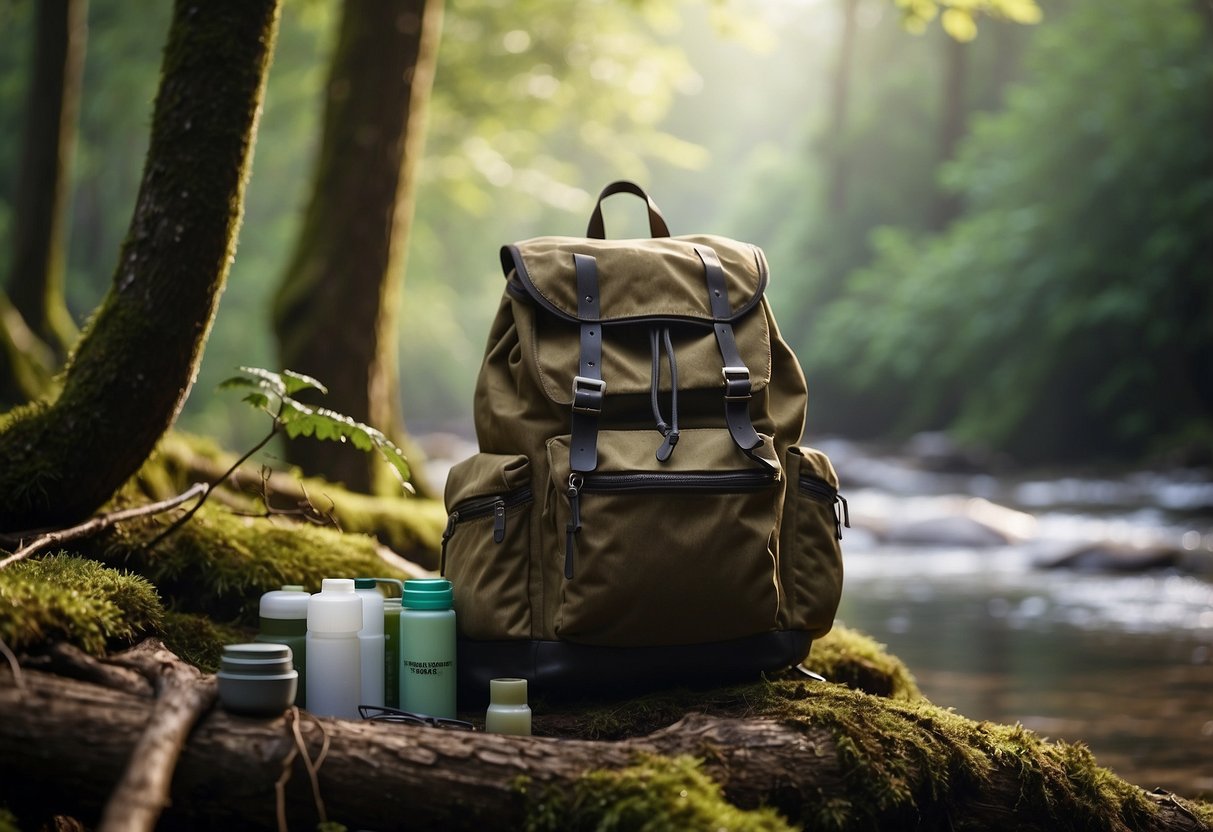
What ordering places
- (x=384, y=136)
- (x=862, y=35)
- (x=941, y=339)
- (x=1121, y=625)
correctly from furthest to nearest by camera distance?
(x=862, y=35), (x=941, y=339), (x=1121, y=625), (x=384, y=136)

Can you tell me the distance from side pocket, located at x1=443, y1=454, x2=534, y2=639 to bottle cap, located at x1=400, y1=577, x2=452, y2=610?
0.08 metres

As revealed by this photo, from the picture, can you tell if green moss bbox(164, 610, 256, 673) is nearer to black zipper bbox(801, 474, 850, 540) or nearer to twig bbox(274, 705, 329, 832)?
twig bbox(274, 705, 329, 832)

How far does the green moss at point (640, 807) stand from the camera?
190 cm

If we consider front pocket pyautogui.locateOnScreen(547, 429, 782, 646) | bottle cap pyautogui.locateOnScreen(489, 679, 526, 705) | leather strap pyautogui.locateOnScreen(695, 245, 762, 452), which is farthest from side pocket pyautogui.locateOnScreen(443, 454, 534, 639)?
leather strap pyautogui.locateOnScreen(695, 245, 762, 452)

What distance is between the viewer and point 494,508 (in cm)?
259

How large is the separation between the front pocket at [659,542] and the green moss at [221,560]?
35.7 inches

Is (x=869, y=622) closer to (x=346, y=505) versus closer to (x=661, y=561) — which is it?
(x=346, y=505)

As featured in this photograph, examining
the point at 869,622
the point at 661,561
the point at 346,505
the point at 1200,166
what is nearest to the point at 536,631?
the point at 661,561

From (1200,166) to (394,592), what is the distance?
1714 centimetres

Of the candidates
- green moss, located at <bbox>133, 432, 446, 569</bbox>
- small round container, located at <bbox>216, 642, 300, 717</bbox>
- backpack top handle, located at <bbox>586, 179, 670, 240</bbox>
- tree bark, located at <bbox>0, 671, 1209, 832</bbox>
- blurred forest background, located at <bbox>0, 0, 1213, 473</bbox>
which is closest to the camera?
tree bark, located at <bbox>0, 671, 1209, 832</bbox>

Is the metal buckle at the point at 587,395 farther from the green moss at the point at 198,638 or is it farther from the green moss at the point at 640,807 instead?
the green moss at the point at 198,638

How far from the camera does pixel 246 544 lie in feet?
9.89

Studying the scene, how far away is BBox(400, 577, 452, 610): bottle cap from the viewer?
2502 mm

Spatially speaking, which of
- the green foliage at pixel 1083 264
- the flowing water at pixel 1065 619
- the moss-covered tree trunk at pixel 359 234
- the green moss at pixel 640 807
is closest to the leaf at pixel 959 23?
the moss-covered tree trunk at pixel 359 234
